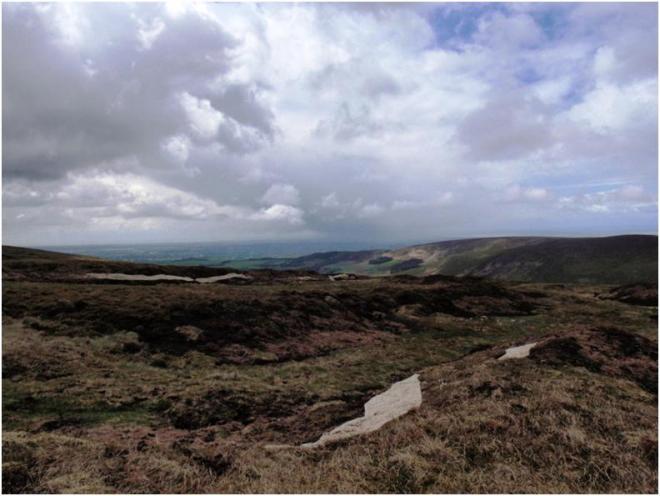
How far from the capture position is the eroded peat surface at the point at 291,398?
10.2 m

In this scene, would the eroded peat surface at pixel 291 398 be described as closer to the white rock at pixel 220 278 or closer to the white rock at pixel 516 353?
the white rock at pixel 516 353

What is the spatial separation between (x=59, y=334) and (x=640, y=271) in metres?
220

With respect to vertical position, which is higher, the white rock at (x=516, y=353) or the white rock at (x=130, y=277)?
the white rock at (x=130, y=277)

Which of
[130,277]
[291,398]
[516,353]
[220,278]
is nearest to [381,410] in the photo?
[291,398]

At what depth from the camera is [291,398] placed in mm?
21734

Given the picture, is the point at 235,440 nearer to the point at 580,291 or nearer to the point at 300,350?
the point at 300,350

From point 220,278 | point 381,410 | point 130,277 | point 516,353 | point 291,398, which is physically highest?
point 130,277

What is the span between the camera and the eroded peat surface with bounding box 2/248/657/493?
10.2 meters

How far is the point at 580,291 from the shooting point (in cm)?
8700

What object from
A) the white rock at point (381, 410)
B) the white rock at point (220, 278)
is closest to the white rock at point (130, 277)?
the white rock at point (220, 278)

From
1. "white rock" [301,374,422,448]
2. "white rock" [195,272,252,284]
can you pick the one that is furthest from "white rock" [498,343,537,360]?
"white rock" [195,272,252,284]

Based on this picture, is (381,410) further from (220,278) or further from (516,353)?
(220,278)

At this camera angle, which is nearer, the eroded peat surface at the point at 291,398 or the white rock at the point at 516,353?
the eroded peat surface at the point at 291,398

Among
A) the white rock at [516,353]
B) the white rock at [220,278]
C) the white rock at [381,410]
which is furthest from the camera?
the white rock at [220,278]
